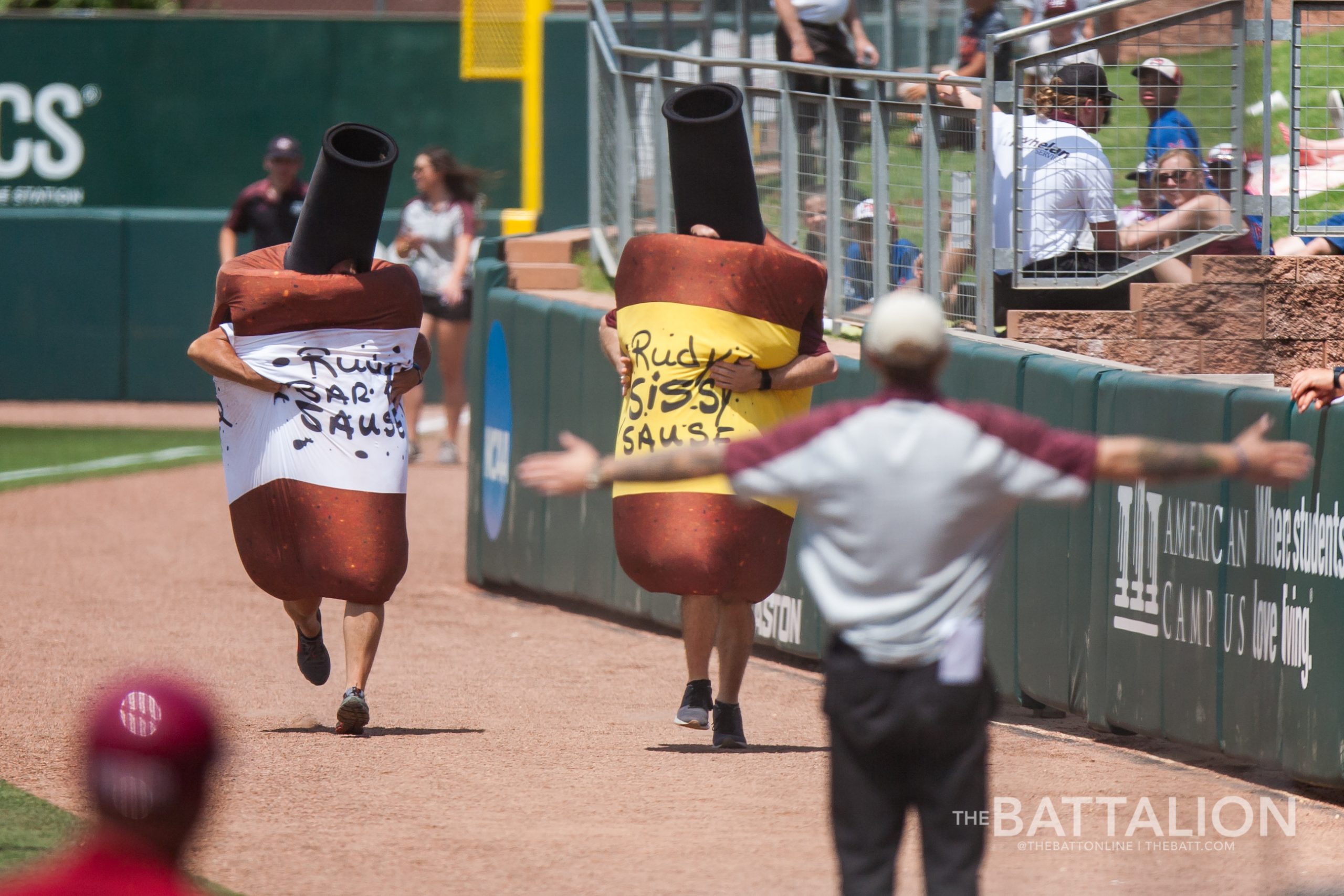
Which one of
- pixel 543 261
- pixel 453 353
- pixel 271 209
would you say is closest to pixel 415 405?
pixel 453 353

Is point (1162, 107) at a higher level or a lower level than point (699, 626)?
higher

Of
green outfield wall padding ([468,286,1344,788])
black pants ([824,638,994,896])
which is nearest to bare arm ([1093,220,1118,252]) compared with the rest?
green outfield wall padding ([468,286,1344,788])

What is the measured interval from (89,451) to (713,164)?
10315 millimetres

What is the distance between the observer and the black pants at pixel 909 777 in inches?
143

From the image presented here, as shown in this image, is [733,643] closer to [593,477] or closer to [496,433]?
[593,477]

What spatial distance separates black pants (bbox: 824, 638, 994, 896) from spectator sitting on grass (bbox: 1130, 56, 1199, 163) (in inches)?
197

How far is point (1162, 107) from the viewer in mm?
8078

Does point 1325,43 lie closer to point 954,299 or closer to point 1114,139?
point 1114,139

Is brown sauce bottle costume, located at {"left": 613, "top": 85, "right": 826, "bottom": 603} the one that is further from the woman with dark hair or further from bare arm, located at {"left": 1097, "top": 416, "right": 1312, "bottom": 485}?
the woman with dark hair

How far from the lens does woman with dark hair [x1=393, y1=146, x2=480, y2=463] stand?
14250 mm

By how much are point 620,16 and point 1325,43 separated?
17.6 feet

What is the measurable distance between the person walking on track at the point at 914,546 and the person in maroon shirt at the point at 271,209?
11.0 meters

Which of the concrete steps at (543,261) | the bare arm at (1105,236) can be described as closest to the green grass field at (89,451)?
the concrete steps at (543,261)

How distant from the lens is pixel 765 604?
905 centimetres
